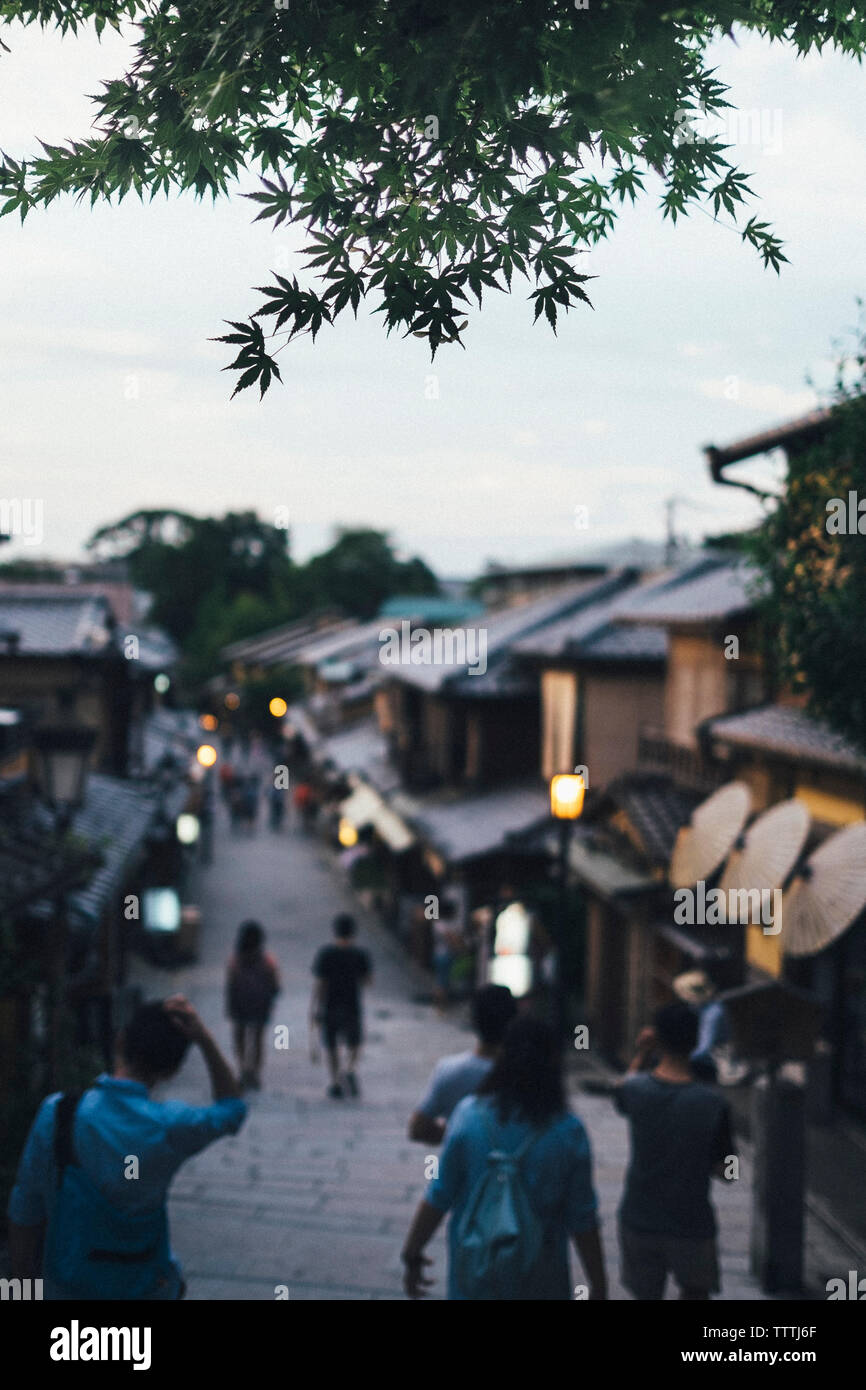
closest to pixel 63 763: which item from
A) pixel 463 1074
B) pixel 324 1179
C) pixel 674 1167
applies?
pixel 324 1179

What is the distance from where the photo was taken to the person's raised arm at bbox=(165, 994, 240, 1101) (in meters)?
4.34

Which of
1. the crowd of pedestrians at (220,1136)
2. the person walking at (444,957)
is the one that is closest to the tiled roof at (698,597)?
the person walking at (444,957)

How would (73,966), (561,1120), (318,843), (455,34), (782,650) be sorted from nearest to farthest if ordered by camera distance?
1. (455,34)
2. (561,1120)
3. (782,650)
4. (73,966)
5. (318,843)

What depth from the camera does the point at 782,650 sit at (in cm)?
887

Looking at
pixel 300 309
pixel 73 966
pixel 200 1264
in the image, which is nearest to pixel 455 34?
pixel 300 309

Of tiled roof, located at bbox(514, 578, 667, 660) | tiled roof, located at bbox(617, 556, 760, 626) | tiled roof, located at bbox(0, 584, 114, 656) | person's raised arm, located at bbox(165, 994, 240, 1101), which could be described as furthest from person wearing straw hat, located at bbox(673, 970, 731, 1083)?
tiled roof, located at bbox(0, 584, 114, 656)

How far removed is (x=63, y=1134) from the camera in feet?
13.4

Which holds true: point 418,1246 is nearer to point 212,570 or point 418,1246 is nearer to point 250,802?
point 250,802

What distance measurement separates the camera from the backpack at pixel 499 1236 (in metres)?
4.27

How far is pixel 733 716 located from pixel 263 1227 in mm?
8394

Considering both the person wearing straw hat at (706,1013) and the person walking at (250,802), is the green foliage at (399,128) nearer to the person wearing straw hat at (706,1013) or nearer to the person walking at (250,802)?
the person wearing straw hat at (706,1013)

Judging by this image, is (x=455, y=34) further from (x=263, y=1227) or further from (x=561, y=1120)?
(x=263, y=1227)

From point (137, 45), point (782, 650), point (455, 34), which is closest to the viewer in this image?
point (455, 34)

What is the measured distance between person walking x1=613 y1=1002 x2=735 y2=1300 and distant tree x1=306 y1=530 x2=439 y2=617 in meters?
71.7
